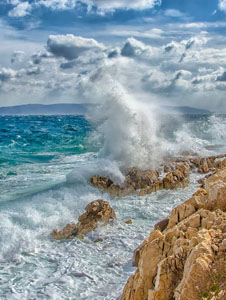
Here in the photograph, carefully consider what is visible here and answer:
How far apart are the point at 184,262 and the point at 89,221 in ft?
15.2

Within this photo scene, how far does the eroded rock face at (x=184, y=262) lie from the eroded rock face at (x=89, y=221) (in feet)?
10.7

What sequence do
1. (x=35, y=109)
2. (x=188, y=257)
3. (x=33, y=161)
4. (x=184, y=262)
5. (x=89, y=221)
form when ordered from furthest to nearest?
(x=35, y=109)
(x=33, y=161)
(x=89, y=221)
(x=184, y=262)
(x=188, y=257)

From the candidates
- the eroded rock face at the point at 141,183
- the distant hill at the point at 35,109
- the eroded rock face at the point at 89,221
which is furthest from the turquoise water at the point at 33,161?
the distant hill at the point at 35,109

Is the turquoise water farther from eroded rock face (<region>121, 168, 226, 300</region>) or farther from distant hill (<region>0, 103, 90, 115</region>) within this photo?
distant hill (<region>0, 103, 90, 115</region>)

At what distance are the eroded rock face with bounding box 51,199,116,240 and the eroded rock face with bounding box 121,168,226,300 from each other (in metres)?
3.27

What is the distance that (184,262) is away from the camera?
12.3 ft

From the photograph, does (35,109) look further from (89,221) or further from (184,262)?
(184,262)

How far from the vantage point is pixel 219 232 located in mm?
4000

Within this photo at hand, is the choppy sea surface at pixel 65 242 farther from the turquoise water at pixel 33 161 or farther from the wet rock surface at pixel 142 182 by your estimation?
the wet rock surface at pixel 142 182

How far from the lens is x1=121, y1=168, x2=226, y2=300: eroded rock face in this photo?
3.29 m

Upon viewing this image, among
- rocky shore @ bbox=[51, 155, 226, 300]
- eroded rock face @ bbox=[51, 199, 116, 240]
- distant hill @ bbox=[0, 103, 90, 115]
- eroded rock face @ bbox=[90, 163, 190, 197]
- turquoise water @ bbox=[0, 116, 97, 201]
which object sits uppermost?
rocky shore @ bbox=[51, 155, 226, 300]

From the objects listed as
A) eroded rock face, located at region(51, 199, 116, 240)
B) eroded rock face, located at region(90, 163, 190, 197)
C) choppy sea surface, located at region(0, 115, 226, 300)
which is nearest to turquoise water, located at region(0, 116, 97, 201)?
choppy sea surface, located at region(0, 115, 226, 300)

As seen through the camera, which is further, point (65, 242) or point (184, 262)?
point (65, 242)

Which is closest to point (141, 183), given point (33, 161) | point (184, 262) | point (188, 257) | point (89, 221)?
point (89, 221)
